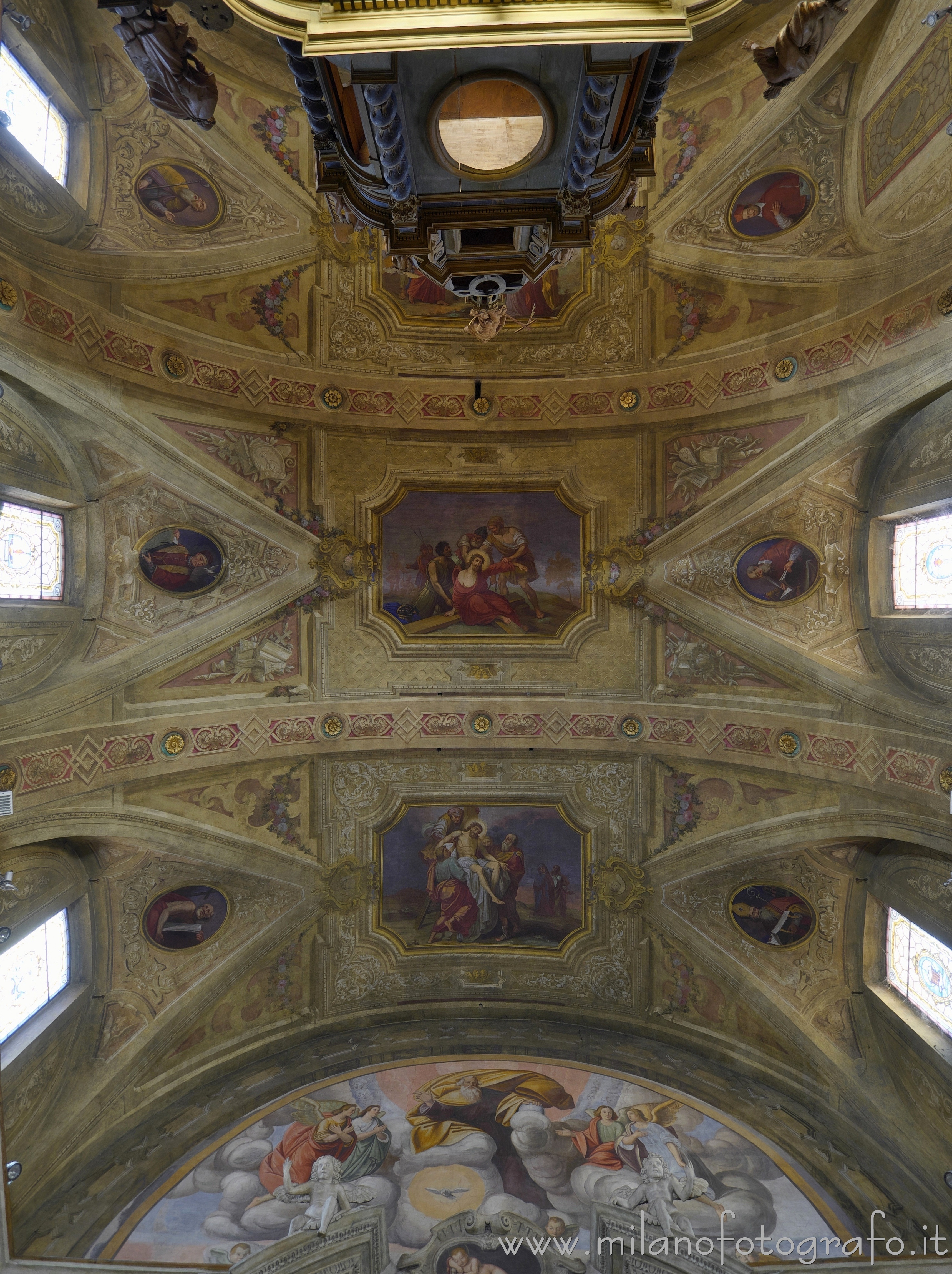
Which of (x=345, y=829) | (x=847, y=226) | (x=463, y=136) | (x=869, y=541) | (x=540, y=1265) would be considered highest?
(x=847, y=226)

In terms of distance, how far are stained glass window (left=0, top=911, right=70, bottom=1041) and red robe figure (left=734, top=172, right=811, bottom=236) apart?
14.8 metres

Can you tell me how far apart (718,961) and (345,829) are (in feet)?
22.9

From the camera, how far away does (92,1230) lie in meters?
10.0

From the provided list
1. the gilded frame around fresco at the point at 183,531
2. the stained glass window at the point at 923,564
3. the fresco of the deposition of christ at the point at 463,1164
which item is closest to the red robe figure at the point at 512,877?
the fresco of the deposition of christ at the point at 463,1164

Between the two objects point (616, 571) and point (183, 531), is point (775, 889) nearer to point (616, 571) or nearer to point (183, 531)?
point (616, 571)

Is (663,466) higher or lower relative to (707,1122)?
higher

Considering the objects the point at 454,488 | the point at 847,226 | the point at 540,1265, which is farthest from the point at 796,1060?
the point at 847,226

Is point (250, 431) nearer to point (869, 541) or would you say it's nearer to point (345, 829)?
point (345, 829)

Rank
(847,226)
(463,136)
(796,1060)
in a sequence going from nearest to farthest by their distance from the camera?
(463,136)
(847,226)
(796,1060)

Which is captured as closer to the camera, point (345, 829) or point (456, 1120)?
Result: point (456, 1120)

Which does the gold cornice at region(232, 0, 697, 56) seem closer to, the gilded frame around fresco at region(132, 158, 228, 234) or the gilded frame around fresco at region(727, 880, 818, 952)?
the gilded frame around fresco at region(132, 158, 228, 234)

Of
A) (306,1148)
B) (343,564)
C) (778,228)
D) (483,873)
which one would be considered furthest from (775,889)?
(778,228)

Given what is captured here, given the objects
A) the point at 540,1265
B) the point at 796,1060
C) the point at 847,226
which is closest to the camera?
the point at 540,1265

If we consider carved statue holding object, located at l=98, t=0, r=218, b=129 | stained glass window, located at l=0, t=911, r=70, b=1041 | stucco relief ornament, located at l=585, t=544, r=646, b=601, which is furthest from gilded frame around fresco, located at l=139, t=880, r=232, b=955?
carved statue holding object, located at l=98, t=0, r=218, b=129
